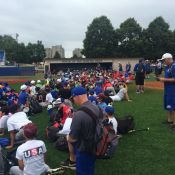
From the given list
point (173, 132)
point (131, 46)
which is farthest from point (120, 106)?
point (131, 46)

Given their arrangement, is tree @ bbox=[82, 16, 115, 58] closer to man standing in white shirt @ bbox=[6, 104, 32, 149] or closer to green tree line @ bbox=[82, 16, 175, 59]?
green tree line @ bbox=[82, 16, 175, 59]

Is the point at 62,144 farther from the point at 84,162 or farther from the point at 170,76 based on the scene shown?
the point at 170,76

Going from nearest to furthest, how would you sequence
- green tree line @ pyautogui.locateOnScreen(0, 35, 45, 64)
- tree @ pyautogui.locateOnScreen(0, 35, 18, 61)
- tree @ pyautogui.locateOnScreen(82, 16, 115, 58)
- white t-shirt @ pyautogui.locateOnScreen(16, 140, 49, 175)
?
white t-shirt @ pyautogui.locateOnScreen(16, 140, 49, 175), tree @ pyautogui.locateOnScreen(82, 16, 115, 58), green tree line @ pyautogui.locateOnScreen(0, 35, 45, 64), tree @ pyautogui.locateOnScreen(0, 35, 18, 61)

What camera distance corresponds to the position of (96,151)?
15.5ft

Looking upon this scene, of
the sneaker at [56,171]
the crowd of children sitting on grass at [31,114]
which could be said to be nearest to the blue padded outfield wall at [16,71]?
the crowd of children sitting on grass at [31,114]

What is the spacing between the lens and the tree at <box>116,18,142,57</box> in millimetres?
63688

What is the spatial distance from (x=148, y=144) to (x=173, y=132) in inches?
53.3

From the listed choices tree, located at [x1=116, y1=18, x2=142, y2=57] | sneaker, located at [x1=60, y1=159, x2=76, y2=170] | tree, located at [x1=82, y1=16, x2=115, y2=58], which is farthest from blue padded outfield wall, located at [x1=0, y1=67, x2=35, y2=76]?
sneaker, located at [x1=60, y1=159, x2=76, y2=170]

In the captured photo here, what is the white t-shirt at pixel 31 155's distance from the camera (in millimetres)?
5648

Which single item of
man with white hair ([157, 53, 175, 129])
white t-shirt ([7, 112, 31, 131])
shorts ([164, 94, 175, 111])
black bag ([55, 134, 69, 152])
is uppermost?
man with white hair ([157, 53, 175, 129])

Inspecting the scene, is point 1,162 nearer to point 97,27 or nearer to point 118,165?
point 118,165

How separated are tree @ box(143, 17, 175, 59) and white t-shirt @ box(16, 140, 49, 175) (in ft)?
194

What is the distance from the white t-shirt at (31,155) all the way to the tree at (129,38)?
5867 centimetres

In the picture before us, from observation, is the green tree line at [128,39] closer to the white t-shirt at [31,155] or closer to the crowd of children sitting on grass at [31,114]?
the crowd of children sitting on grass at [31,114]
